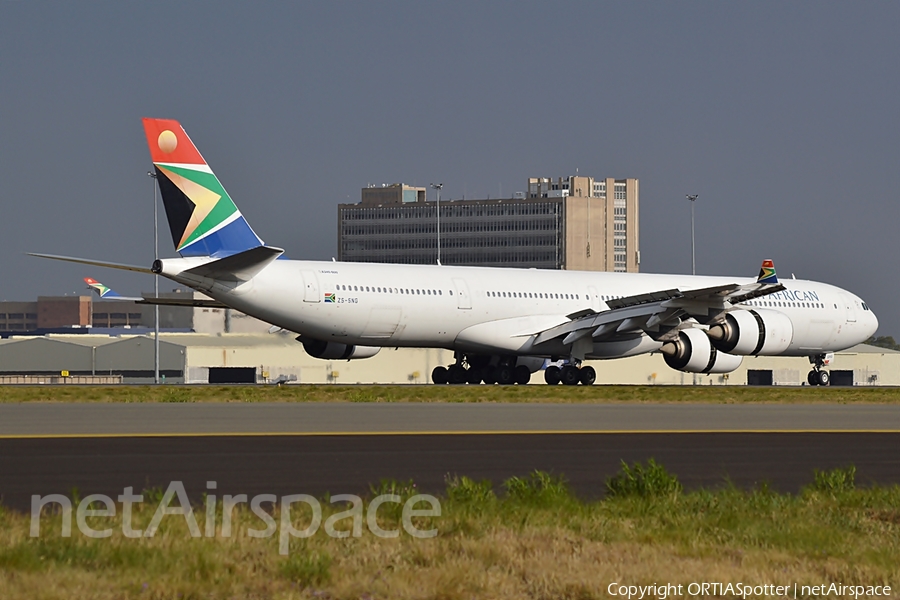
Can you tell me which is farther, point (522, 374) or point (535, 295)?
point (522, 374)

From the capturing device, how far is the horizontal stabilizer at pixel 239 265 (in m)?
35.9

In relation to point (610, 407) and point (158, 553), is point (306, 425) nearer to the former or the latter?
point (610, 407)

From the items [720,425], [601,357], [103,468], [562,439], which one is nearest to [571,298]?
[601,357]

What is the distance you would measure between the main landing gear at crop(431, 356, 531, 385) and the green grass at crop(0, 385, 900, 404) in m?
6.33

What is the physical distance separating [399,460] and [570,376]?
2607 cm

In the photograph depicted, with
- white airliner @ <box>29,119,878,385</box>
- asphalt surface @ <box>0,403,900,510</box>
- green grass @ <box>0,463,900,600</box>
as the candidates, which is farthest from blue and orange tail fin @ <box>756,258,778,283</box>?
green grass @ <box>0,463,900,600</box>

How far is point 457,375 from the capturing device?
1784 inches
